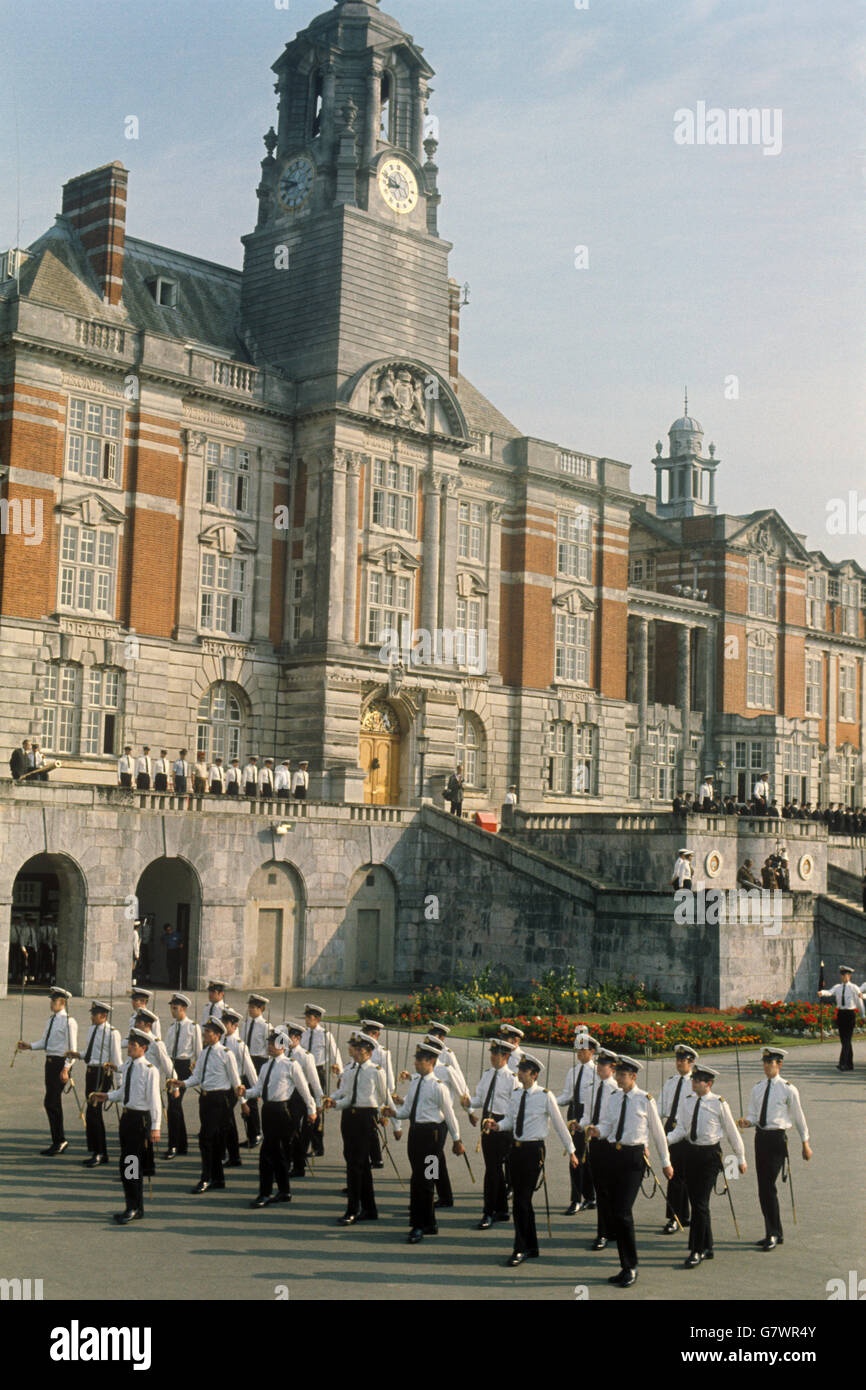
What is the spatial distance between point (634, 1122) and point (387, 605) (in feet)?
125

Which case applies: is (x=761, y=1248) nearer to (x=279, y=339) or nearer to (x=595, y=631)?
(x=279, y=339)

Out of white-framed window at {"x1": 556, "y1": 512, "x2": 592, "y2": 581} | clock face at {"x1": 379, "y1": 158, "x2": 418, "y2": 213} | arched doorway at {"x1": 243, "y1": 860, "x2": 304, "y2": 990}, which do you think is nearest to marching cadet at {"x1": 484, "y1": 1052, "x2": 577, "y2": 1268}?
arched doorway at {"x1": 243, "y1": 860, "x2": 304, "y2": 990}

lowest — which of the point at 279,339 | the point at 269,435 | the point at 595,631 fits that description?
the point at 595,631

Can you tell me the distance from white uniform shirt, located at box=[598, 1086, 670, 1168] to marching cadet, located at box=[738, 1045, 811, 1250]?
1.11 m

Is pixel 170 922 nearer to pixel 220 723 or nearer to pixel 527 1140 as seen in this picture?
pixel 220 723

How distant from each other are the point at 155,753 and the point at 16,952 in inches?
340

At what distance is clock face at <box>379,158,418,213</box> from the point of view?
176 feet

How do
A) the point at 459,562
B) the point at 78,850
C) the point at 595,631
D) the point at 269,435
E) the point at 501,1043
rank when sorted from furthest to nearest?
1. the point at 595,631
2. the point at 459,562
3. the point at 269,435
4. the point at 78,850
5. the point at 501,1043

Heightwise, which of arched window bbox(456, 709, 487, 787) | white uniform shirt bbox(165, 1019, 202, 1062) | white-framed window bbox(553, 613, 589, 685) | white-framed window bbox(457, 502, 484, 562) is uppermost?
white-framed window bbox(457, 502, 484, 562)

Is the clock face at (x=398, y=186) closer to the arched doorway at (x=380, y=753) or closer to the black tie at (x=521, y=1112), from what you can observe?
the arched doorway at (x=380, y=753)

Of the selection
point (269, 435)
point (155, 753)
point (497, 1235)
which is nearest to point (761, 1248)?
point (497, 1235)

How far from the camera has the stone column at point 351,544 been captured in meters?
50.9

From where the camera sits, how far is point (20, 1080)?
25.6m

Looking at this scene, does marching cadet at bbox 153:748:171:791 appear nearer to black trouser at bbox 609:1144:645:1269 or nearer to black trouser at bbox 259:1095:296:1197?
black trouser at bbox 259:1095:296:1197
